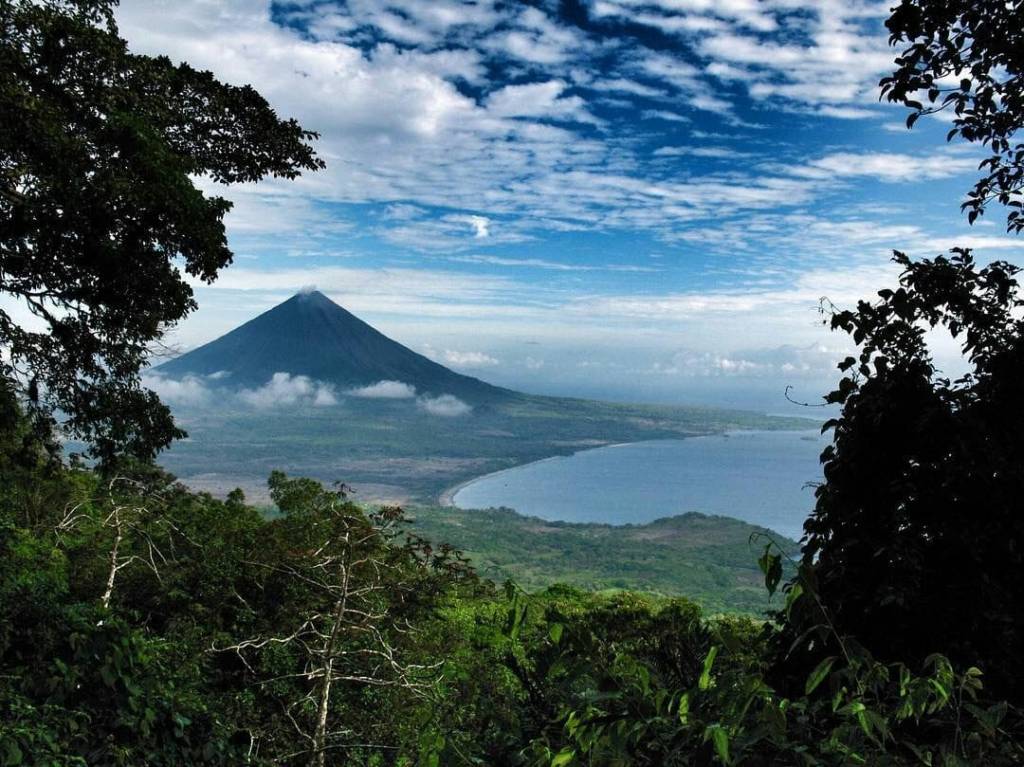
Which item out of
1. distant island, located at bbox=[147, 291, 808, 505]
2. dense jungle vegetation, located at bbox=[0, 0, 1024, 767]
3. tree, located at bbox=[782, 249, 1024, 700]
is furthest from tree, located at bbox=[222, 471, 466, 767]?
distant island, located at bbox=[147, 291, 808, 505]

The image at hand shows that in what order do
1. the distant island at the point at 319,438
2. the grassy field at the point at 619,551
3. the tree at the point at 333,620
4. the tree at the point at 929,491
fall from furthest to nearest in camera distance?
the distant island at the point at 319,438 → the grassy field at the point at 619,551 → the tree at the point at 333,620 → the tree at the point at 929,491

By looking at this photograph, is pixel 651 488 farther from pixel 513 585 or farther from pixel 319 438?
pixel 513 585

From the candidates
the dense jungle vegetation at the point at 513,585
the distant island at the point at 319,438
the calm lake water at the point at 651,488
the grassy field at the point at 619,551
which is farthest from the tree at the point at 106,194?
the distant island at the point at 319,438

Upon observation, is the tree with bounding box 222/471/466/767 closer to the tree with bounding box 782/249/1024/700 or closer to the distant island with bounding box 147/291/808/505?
the tree with bounding box 782/249/1024/700

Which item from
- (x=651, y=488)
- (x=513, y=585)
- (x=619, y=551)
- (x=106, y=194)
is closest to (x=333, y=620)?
(x=106, y=194)

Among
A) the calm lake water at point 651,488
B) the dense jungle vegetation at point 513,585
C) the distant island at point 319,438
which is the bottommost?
the calm lake water at point 651,488

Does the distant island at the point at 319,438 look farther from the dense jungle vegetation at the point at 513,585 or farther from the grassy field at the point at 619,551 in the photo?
the dense jungle vegetation at the point at 513,585
